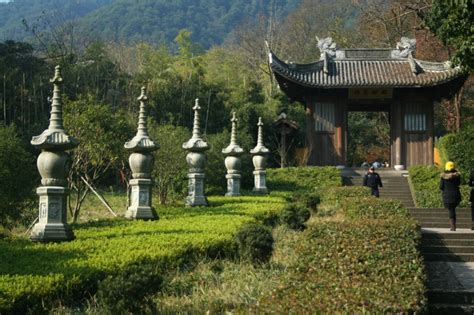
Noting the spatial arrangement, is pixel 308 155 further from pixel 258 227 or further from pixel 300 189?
pixel 258 227

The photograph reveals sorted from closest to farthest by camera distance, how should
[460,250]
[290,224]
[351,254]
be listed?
[351,254] → [460,250] → [290,224]

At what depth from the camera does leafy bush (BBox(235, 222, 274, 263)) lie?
8.38 m

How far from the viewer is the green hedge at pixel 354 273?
4.27 metres

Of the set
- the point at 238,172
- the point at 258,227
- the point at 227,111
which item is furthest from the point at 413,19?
the point at 258,227

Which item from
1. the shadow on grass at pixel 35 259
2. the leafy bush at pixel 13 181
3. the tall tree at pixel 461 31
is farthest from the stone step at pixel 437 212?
the shadow on grass at pixel 35 259

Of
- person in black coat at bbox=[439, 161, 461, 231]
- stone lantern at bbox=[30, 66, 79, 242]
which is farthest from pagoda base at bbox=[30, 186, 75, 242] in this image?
person in black coat at bbox=[439, 161, 461, 231]

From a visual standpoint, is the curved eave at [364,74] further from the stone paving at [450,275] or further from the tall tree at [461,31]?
the stone paving at [450,275]

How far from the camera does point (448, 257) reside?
10898mm

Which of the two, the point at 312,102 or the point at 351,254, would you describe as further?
the point at 312,102

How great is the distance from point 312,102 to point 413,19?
13533mm

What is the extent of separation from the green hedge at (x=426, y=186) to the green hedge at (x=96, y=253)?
29.8 feet

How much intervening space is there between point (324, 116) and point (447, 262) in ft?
53.1

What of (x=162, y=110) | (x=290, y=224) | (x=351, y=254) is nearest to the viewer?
(x=351, y=254)

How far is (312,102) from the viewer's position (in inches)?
1043
